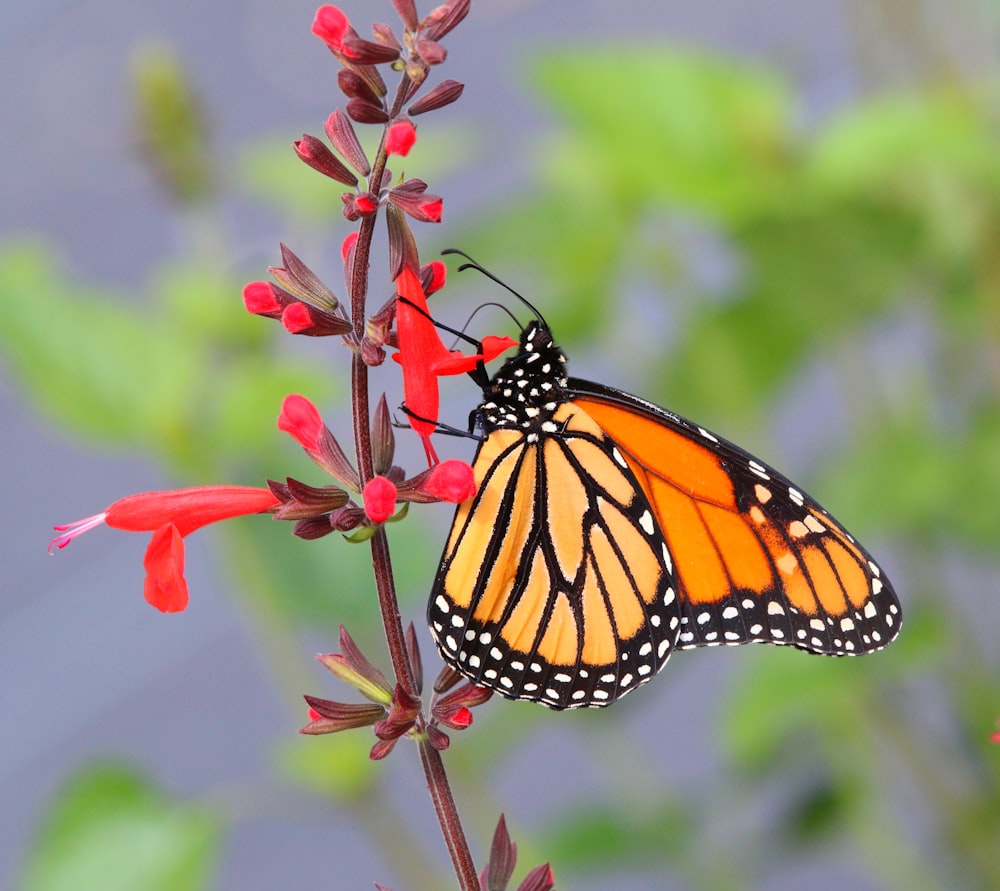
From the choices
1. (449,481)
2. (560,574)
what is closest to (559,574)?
(560,574)

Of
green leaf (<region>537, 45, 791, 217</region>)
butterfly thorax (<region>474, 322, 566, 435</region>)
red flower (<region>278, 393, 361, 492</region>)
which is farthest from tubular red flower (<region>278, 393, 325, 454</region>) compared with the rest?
green leaf (<region>537, 45, 791, 217</region>)

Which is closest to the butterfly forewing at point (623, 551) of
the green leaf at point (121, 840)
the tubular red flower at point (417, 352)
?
the tubular red flower at point (417, 352)

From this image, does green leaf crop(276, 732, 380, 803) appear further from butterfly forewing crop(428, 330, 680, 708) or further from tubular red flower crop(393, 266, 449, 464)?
tubular red flower crop(393, 266, 449, 464)

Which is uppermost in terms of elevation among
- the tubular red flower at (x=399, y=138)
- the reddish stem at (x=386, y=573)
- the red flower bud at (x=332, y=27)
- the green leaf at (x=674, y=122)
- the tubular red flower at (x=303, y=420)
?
the green leaf at (x=674, y=122)

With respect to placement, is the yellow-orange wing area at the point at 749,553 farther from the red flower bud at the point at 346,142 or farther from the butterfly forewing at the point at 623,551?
the red flower bud at the point at 346,142

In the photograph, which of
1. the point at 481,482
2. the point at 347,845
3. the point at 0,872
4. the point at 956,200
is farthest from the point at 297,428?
the point at 0,872

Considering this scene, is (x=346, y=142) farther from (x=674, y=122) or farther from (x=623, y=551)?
(x=674, y=122)

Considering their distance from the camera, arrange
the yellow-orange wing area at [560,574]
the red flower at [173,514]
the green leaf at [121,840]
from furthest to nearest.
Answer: the green leaf at [121,840], the yellow-orange wing area at [560,574], the red flower at [173,514]
